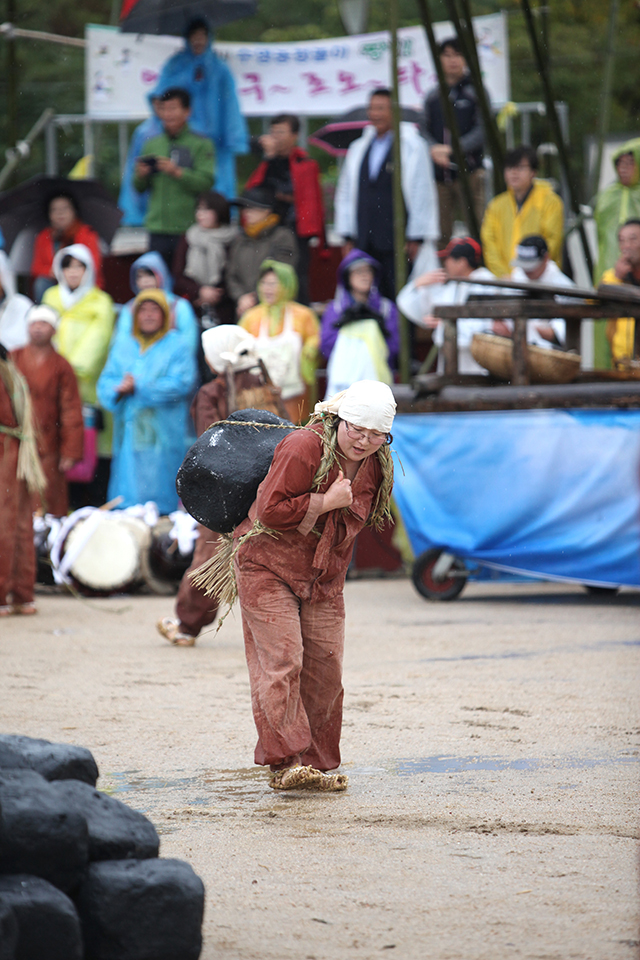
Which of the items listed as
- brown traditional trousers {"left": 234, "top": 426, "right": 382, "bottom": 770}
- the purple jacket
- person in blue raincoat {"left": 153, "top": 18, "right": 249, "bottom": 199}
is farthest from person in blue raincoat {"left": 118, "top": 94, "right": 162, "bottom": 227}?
brown traditional trousers {"left": 234, "top": 426, "right": 382, "bottom": 770}

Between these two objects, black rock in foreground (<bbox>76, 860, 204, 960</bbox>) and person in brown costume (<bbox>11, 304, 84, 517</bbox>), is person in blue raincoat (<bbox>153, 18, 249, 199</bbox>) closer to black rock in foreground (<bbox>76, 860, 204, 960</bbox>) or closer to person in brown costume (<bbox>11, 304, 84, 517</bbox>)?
person in brown costume (<bbox>11, 304, 84, 517</bbox>)

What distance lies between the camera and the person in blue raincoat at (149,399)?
38.0ft

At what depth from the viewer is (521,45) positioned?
71.0 ft

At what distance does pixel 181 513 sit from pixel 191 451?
5.57 metres

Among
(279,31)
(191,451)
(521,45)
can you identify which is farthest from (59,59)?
(191,451)

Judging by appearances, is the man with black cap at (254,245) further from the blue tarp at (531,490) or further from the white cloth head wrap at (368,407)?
the white cloth head wrap at (368,407)

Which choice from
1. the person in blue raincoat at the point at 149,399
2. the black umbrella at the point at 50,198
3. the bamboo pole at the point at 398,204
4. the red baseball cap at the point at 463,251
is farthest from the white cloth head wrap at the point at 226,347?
the black umbrella at the point at 50,198

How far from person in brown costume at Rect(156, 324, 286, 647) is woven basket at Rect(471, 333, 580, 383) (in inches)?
98.5

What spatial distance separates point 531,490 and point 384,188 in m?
3.37

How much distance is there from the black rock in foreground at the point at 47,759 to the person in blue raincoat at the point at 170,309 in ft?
26.6

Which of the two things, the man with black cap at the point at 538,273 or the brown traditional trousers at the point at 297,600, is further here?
the man with black cap at the point at 538,273

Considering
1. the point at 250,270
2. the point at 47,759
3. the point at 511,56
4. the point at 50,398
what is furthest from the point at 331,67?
the point at 47,759

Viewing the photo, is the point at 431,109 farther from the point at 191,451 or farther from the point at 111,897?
the point at 111,897

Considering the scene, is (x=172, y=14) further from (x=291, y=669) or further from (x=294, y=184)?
(x=291, y=669)
